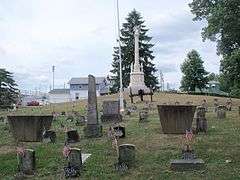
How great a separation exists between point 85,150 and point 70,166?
2966mm

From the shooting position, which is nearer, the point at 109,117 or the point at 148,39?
the point at 109,117

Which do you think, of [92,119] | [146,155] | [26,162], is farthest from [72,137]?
[26,162]

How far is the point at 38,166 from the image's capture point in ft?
43.8

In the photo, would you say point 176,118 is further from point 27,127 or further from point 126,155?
point 126,155

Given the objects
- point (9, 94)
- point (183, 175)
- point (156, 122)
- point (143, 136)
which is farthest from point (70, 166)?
point (9, 94)

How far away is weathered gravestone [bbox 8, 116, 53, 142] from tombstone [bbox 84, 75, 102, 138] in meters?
1.71

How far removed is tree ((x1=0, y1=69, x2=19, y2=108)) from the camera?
163 feet

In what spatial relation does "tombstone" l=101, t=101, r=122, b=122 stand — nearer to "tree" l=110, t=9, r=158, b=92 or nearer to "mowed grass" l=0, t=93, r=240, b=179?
"mowed grass" l=0, t=93, r=240, b=179

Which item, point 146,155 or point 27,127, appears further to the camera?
point 27,127

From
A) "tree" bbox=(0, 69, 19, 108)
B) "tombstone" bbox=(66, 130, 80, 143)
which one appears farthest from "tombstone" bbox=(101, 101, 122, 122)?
"tree" bbox=(0, 69, 19, 108)

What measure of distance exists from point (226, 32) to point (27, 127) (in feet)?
66.4

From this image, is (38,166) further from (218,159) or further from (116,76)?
(116,76)

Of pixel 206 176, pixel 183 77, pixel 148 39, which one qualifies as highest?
pixel 148 39

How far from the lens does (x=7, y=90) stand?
51.0m
